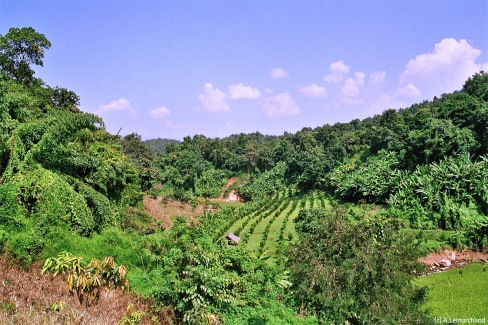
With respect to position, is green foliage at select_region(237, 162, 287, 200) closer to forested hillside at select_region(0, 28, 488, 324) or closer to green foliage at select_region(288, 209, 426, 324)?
forested hillside at select_region(0, 28, 488, 324)

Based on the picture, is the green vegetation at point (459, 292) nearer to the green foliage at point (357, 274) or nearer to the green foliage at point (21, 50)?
the green foliage at point (357, 274)

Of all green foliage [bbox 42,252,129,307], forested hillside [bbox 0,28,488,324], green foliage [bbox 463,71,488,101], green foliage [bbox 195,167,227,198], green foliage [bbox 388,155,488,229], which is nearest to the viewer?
green foliage [bbox 42,252,129,307]

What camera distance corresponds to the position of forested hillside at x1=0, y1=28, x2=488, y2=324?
696 centimetres

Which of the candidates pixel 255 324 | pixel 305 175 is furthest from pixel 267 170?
pixel 255 324

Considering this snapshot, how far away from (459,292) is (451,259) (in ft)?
19.2

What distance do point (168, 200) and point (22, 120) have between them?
2355 centimetres

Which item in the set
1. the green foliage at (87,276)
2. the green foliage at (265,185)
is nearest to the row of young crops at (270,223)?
the green foliage at (265,185)

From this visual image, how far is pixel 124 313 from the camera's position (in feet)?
21.7

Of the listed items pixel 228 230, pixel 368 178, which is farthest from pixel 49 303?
pixel 368 178

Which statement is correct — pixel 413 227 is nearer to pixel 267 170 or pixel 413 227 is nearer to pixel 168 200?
pixel 168 200

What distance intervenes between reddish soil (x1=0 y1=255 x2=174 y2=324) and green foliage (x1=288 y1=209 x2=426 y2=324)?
3347 mm

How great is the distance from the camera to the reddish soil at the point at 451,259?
16859 millimetres

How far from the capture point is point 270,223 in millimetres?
28453

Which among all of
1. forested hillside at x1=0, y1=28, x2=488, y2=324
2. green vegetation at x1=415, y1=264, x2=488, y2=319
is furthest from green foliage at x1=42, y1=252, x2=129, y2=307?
green vegetation at x1=415, y1=264, x2=488, y2=319
